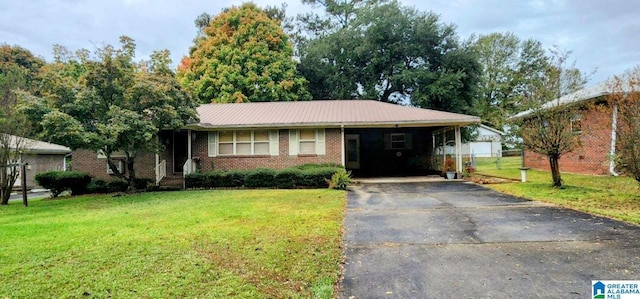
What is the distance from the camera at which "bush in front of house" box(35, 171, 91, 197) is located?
13.1 meters

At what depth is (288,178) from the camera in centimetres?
1316

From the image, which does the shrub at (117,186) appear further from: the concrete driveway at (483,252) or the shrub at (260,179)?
the concrete driveway at (483,252)

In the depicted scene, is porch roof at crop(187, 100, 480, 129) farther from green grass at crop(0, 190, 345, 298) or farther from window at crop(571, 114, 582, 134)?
green grass at crop(0, 190, 345, 298)

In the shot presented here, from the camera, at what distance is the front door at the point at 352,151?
2030 cm

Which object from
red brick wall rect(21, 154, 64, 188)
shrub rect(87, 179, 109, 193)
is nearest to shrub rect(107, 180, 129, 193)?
shrub rect(87, 179, 109, 193)

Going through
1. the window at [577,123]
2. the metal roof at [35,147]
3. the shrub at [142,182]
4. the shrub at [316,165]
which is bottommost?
the shrub at [142,182]

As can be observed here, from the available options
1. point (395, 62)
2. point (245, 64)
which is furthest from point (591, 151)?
point (245, 64)

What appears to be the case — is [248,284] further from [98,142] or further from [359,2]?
[359,2]

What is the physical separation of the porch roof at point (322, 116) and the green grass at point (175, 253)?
6.63 meters

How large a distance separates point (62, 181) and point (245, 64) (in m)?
15.0

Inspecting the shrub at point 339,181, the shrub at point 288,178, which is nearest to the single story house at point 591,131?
the shrub at point 339,181

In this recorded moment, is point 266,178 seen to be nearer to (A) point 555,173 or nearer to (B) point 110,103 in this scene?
(B) point 110,103

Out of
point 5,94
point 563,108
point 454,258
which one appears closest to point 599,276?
point 454,258

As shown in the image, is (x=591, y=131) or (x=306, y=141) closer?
(x=591, y=131)
